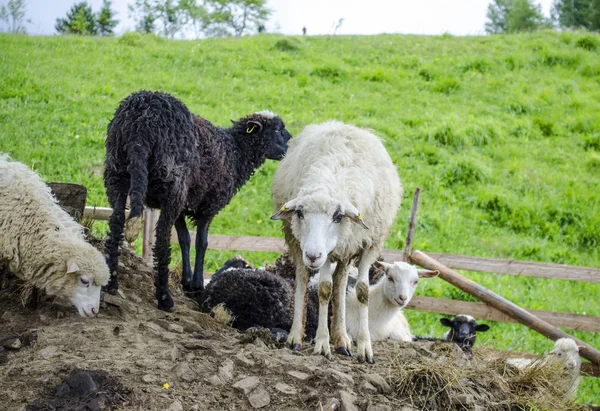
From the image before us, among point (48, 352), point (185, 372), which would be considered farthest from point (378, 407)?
point (48, 352)

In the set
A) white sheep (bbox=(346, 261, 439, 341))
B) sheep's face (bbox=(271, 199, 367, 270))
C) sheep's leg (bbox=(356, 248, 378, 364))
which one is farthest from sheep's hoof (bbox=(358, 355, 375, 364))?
white sheep (bbox=(346, 261, 439, 341))

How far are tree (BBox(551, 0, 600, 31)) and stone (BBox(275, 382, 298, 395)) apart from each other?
4310 cm

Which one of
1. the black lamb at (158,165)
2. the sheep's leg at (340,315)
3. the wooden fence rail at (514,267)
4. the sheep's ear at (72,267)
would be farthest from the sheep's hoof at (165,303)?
the wooden fence rail at (514,267)

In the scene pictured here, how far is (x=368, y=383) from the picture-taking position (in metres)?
5.16

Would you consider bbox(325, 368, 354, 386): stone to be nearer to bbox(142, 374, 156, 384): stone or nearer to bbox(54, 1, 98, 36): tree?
bbox(142, 374, 156, 384): stone

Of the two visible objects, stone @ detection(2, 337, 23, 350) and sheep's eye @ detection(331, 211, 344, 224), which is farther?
sheep's eye @ detection(331, 211, 344, 224)

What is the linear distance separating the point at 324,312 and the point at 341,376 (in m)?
0.80

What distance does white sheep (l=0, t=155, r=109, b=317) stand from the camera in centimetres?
599

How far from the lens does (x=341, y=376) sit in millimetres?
5102

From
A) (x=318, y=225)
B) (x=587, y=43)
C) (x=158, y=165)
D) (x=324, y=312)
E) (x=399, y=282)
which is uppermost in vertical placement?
(x=587, y=43)

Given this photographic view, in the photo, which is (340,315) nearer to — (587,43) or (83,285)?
(83,285)

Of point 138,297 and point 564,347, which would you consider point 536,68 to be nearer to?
point 564,347

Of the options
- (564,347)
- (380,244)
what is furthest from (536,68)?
(380,244)

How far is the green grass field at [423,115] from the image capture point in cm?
1357
